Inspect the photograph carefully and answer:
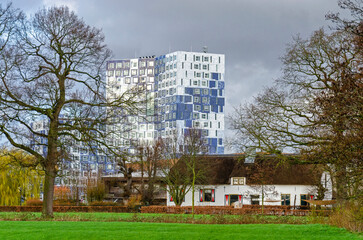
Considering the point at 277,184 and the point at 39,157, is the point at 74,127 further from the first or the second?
the point at 277,184

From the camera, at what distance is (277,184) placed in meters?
61.2

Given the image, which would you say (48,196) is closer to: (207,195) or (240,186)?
(207,195)

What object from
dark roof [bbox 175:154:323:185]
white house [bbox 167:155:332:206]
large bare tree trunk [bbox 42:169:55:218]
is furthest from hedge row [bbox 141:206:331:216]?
large bare tree trunk [bbox 42:169:55:218]

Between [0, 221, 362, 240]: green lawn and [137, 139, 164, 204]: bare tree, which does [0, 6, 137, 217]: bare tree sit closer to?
[0, 221, 362, 240]: green lawn

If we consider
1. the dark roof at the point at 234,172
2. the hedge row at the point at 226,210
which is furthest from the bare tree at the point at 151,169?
the hedge row at the point at 226,210

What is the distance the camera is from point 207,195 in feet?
213

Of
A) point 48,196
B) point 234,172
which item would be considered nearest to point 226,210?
point 48,196

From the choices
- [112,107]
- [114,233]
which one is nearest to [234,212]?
[112,107]

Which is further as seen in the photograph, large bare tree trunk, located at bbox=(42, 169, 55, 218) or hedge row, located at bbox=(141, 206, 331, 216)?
hedge row, located at bbox=(141, 206, 331, 216)

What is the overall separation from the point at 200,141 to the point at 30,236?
43.6m

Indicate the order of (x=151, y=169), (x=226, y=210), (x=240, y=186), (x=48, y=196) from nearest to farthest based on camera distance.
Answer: (x=48, y=196) < (x=226, y=210) < (x=240, y=186) < (x=151, y=169)

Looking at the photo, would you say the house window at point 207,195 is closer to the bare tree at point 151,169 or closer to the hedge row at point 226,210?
the bare tree at point 151,169

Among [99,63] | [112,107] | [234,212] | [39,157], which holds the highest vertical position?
[99,63]

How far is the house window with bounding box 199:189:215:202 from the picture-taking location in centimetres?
6469
